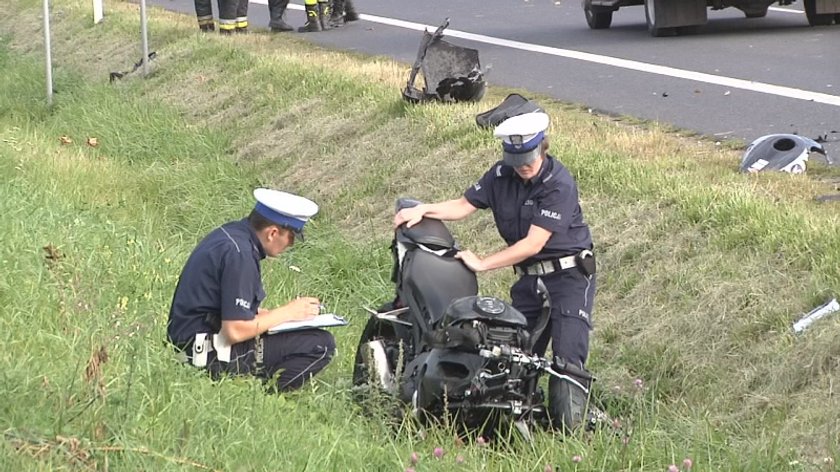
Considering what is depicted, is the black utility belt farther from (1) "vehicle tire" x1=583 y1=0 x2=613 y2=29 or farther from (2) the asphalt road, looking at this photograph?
(1) "vehicle tire" x1=583 y1=0 x2=613 y2=29

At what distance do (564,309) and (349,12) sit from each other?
510 inches

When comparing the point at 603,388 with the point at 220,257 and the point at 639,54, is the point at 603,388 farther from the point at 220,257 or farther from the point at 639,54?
the point at 639,54

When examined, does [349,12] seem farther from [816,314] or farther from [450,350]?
[450,350]

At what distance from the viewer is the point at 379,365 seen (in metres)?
5.92

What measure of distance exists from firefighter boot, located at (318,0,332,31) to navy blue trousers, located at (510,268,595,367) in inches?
468

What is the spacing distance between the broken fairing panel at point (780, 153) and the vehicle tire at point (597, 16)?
7.63m

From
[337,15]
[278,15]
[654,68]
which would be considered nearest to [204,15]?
[278,15]

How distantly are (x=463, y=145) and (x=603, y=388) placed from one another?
3.58 m

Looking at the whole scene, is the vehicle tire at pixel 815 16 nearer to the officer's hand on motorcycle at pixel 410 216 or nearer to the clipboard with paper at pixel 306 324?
the officer's hand on motorcycle at pixel 410 216

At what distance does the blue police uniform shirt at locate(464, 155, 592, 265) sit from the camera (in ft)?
19.5

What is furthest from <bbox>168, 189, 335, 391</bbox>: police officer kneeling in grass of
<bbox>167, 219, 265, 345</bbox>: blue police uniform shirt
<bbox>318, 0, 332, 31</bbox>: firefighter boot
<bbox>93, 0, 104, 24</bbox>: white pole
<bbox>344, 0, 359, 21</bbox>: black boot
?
<bbox>93, 0, 104, 24</bbox>: white pole

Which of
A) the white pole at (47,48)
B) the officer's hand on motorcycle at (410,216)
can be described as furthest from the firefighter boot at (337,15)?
the officer's hand on motorcycle at (410,216)

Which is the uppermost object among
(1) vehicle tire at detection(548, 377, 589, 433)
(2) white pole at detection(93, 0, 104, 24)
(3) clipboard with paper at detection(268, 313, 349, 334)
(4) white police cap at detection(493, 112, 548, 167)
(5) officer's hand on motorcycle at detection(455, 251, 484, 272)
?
(4) white police cap at detection(493, 112, 548, 167)

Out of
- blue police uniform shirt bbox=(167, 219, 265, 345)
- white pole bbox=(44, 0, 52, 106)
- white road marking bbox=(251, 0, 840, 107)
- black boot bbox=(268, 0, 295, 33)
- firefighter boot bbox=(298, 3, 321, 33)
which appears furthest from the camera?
firefighter boot bbox=(298, 3, 321, 33)
